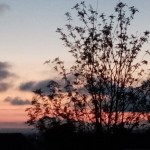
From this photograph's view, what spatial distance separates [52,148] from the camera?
45844 millimetres

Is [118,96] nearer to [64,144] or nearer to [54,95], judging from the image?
[54,95]

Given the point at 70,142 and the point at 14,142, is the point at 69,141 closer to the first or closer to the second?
the point at 70,142

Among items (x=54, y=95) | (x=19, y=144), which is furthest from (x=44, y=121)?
(x=19, y=144)

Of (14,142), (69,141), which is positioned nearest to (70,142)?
(69,141)

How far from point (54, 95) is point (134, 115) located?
6.48 metres

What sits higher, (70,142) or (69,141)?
(69,141)

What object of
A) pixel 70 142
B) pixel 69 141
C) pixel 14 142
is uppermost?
pixel 14 142

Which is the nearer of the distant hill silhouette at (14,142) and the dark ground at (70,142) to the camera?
the dark ground at (70,142)

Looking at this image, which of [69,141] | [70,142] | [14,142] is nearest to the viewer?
[70,142]

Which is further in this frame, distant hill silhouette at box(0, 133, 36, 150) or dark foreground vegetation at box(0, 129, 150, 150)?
distant hill silhouette at box(0, 133, 36, 150)

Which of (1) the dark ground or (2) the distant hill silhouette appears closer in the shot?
(1) the dark ground

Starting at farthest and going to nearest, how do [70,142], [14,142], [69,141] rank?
[14,142] < [69,141] < [70,142]

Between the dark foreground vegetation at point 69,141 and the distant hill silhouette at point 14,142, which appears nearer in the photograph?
the dark foreground vegetation at point 69,141

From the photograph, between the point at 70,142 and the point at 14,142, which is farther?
the point at 14,142
